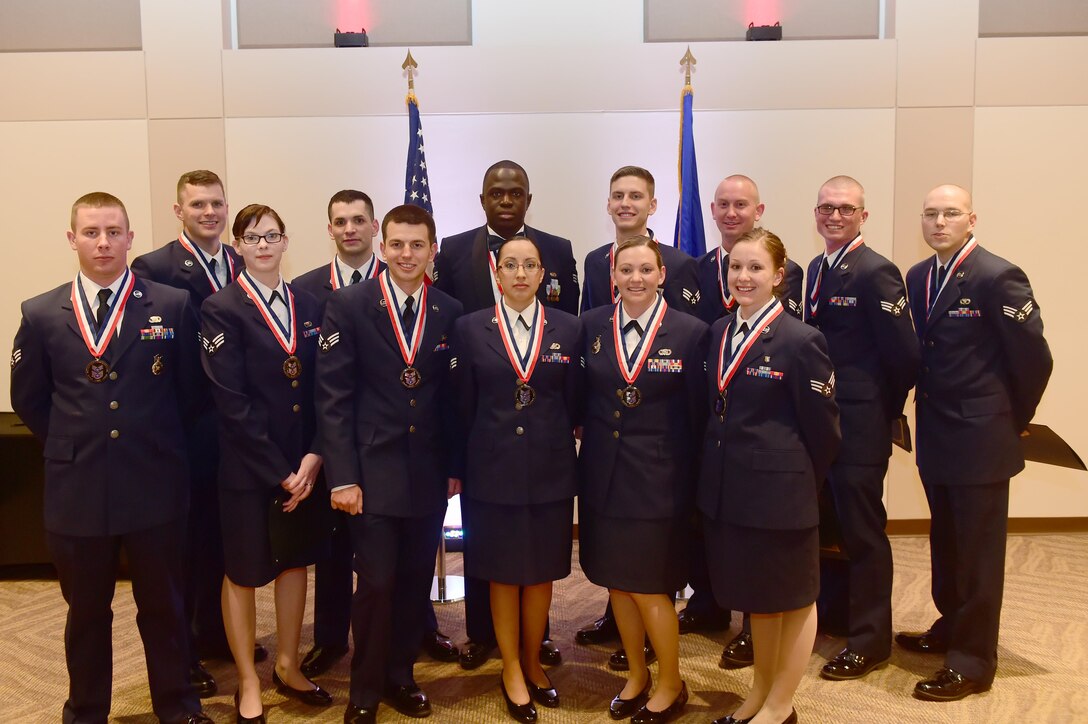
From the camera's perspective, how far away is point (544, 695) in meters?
3.30

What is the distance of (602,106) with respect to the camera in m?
5.34

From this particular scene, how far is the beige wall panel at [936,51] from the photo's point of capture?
5.27 metres

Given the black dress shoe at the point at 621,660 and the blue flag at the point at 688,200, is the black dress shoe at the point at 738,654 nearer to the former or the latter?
the black dress shoe at the point at 621,660

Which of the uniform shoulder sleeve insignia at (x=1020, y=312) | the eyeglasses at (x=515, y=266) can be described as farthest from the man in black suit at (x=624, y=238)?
the uniform shoulder sleeve insignia at (x=1020, y=312)

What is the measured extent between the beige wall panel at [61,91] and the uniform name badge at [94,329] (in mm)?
2862

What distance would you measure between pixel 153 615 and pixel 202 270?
145 cm

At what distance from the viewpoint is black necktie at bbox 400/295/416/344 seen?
310 cm

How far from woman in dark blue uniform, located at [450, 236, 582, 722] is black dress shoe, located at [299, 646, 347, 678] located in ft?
3.22

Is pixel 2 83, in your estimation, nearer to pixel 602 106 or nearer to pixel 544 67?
pixel 544 67

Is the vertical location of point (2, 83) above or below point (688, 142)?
above

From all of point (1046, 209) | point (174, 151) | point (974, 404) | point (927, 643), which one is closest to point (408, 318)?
point (974, 404)

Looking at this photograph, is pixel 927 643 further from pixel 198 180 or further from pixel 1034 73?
pixel 198 180

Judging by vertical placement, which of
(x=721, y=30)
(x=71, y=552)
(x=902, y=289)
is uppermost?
(x=721, y=30)

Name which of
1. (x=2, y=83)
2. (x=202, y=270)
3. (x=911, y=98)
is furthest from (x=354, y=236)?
(x=911, y=98)
